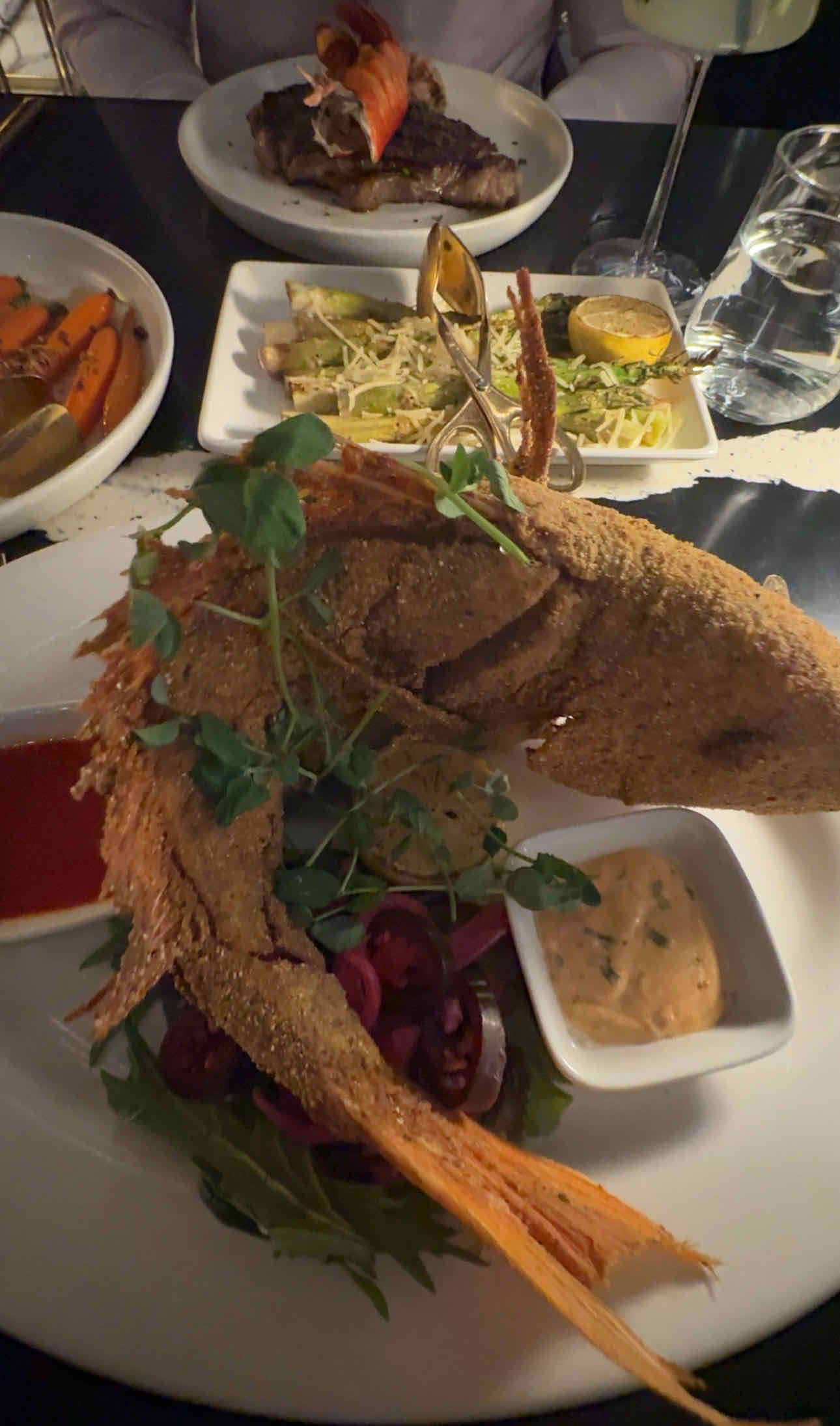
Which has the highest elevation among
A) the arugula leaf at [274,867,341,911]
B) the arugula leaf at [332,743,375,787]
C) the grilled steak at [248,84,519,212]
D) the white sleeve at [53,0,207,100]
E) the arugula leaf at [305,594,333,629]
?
the white sleeve at [53,0,207,100]

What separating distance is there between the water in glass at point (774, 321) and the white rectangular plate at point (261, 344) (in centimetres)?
10

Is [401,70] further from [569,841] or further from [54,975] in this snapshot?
[54,975]

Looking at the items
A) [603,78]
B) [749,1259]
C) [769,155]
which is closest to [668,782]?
[749,1259]

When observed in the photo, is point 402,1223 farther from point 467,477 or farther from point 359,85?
point 359,85

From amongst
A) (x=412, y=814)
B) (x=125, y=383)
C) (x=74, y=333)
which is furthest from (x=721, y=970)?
(x=74, y=333)

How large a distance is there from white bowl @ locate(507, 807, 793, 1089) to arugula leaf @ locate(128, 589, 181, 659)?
19.1 inches

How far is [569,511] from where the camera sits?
0.91m

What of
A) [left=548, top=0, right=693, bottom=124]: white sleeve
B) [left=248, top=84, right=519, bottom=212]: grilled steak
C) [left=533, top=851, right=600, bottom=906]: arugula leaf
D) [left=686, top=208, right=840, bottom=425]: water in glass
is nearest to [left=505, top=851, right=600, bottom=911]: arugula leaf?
[left=533, top=851, right=600, bottom=906]: arugula leaf

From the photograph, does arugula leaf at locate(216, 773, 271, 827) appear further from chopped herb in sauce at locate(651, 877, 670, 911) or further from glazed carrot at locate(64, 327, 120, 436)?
glazed carrot at locate(64, 327, 120, 436)

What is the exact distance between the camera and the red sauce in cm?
108

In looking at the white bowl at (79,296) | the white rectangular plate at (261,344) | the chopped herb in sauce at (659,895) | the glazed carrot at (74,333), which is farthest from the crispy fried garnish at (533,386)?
the glazed carrot at (74,333)

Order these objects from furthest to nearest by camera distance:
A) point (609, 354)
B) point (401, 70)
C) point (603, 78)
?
point (603, 78)
point (401, 70)
point (609, 354)

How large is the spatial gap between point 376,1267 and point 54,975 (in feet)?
1.71

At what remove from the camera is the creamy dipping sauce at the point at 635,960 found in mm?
969
